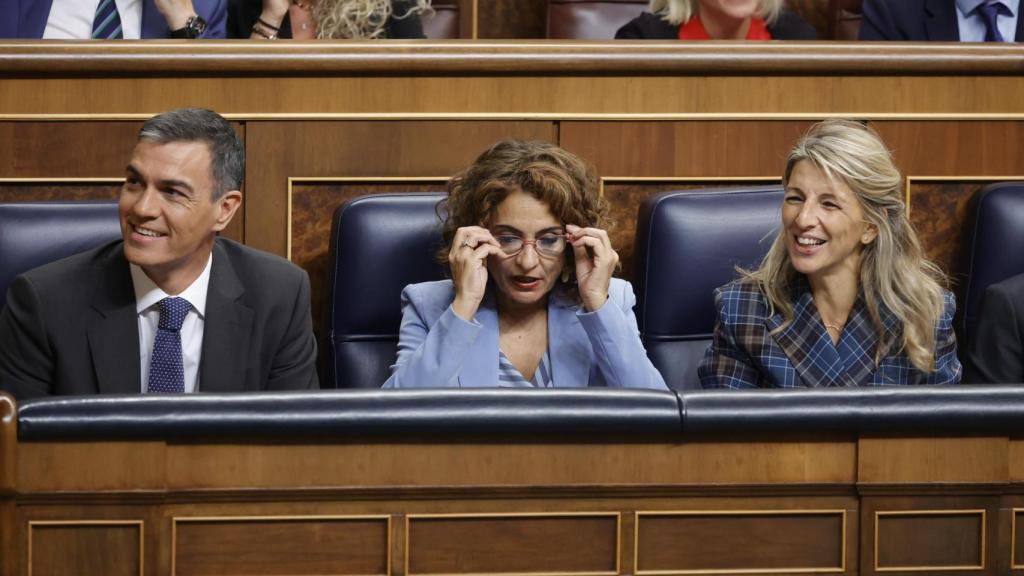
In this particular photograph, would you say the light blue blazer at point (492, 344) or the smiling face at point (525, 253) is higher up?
the smiling face at point (525, 253)

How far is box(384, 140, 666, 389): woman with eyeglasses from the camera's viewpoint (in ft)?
4.29

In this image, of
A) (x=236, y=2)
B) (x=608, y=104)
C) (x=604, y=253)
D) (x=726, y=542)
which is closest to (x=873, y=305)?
(x=604, y=253)

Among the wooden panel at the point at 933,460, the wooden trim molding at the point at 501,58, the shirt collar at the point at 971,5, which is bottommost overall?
the wooden panel at the point at 933,460

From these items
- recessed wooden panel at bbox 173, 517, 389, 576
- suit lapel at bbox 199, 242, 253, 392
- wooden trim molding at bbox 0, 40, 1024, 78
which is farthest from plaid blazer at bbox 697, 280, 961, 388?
recessed wooden panel at bbox 173, 517, 389, 576

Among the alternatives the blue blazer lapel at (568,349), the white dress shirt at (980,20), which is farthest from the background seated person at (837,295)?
the white dress shirt at (980,20)

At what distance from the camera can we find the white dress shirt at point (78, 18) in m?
1.75

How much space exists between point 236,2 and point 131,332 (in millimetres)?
846

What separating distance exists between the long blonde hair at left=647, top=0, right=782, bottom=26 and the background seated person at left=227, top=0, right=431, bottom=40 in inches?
12.5

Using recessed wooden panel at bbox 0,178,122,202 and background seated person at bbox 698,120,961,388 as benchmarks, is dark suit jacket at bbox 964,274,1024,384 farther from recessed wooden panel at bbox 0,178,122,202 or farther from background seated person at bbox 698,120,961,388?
recessed wooden panel at bbox 0,178,122,202

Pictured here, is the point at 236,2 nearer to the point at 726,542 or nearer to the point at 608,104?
the point at 608,104

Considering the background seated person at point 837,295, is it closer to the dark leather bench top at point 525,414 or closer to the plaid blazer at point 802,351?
the plaid blazer at point 802,351

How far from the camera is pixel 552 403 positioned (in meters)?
0.86

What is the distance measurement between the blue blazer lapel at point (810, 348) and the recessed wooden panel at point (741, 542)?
1.43 ft

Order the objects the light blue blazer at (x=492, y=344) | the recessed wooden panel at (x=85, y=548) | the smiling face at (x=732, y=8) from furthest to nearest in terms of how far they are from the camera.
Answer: the smiling face at (x=732, y=8), the light blue blazer at (x=492, y=344), the recessed wooden panel at (x=85, y=548)
